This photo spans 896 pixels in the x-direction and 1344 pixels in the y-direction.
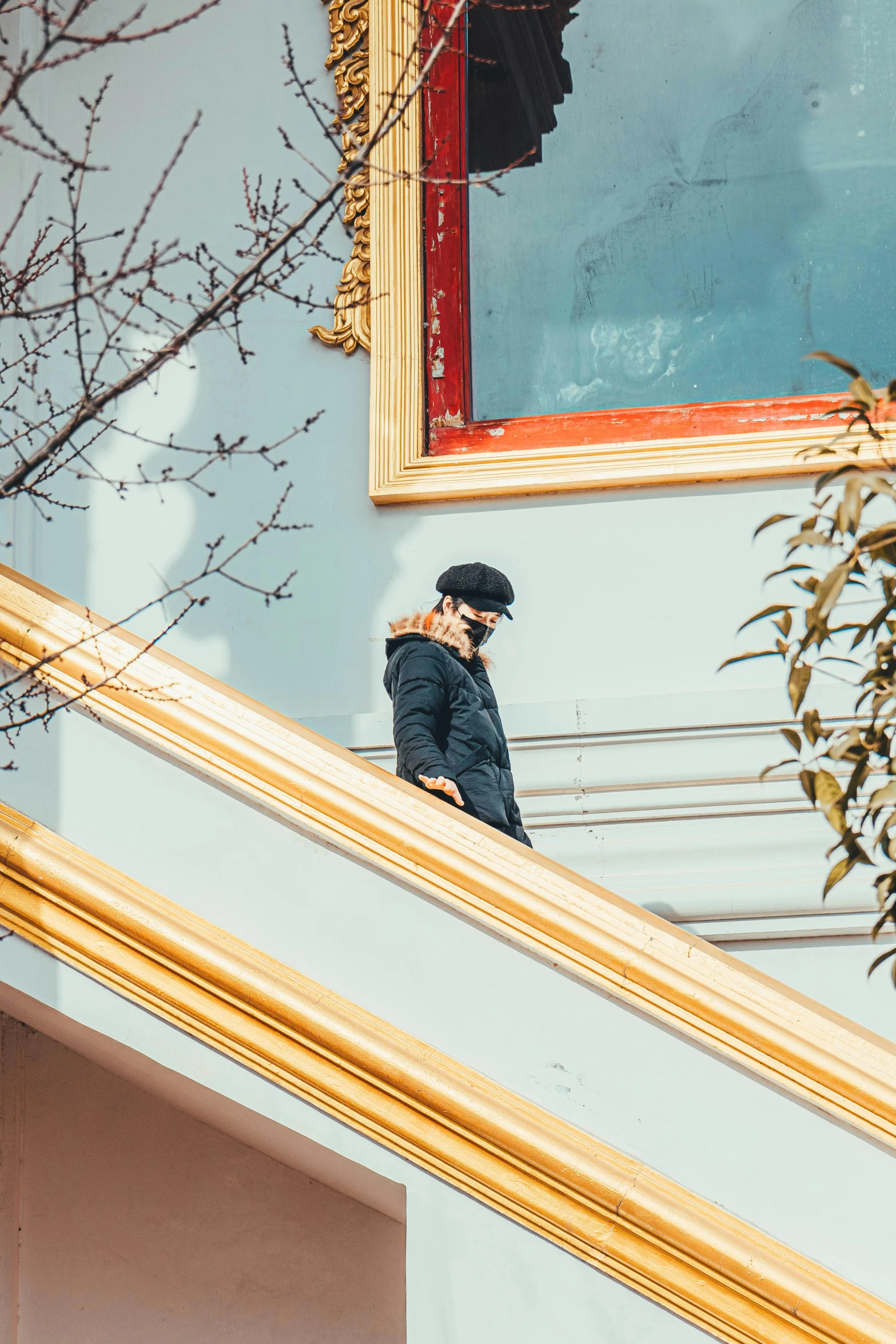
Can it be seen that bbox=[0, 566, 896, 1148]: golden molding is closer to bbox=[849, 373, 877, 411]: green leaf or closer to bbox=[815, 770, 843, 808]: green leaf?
bbox=[815, 770, 843, 808]: green leaf

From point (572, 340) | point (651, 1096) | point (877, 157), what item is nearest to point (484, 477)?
point (572, 340)

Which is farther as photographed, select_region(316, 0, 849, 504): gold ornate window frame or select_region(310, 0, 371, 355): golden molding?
select_region(310, 0, 371, 355): golden molding

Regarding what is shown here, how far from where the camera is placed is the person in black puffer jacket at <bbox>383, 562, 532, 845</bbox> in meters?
3.94

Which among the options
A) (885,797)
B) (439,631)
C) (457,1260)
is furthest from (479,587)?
(885,797)

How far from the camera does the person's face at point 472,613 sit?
424cm

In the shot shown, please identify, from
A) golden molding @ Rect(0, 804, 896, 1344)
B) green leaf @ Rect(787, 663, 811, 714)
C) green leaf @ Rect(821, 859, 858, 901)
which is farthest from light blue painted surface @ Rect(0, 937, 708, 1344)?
green leaf @ Rect(787, 663, 811, 714)

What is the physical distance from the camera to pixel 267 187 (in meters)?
5.49

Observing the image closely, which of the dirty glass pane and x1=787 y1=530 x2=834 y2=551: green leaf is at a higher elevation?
the dirty glass pane

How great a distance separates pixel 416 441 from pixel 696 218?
130 centimetres

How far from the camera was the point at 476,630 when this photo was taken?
425 cm

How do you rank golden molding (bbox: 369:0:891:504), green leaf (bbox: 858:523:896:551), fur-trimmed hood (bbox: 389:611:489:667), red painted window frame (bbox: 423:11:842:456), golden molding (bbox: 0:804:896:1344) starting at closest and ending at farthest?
green leaf (bbox: 858:523:896:551), golden molding (bbox: 0:804:896:1344), fur-trimmed hood (bbox: 389:611:489:667), golden molding (bbox: 369:0:891:504), red painted window frame (bbox: 423:11:842:456)

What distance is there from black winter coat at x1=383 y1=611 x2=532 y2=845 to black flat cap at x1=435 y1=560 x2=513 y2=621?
0.31ft

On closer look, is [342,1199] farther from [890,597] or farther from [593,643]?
[890,597]

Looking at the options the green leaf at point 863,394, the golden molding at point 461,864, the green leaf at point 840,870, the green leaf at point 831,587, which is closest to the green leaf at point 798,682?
the green leaf at point 831,587
